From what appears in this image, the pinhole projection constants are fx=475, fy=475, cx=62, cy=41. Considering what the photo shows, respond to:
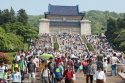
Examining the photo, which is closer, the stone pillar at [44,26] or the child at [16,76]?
the child at [16,76]

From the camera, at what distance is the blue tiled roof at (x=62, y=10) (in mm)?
97287

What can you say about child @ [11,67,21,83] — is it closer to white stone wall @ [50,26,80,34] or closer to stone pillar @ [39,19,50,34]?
white stone wall @ [50,26,80,34]

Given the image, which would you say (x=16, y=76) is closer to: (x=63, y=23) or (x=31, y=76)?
(x=31, y=76)

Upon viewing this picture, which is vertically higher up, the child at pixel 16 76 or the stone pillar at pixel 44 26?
the child at pixel 16 76

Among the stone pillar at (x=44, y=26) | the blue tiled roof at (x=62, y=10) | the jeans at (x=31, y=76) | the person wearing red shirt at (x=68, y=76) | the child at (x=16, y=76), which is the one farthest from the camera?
the blue tiled roof at (x=62, y=10)

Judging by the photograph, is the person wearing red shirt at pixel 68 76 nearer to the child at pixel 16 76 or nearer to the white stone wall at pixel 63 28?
the child at pixel 16 76

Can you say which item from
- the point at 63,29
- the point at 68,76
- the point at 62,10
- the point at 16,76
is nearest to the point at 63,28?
Answer: the point at 63,29

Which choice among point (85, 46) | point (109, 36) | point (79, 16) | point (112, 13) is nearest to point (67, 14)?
point (79, 16)

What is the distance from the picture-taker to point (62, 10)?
9956 centimetres

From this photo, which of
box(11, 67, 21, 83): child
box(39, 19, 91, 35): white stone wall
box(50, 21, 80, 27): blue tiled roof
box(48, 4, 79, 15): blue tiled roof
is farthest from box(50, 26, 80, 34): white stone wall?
box(11, 67, 21, 83): child

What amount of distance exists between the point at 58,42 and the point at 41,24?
2143 cm

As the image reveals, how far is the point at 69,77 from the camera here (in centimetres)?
1420

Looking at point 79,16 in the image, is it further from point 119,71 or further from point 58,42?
point 119,71

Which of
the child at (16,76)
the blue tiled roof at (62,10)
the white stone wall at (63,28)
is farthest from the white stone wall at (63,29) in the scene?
the child at (16,76)
